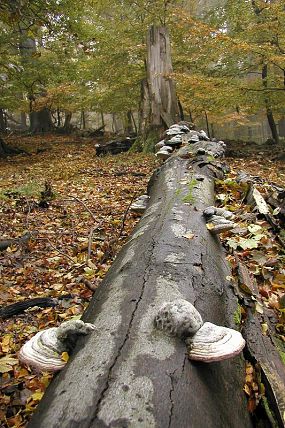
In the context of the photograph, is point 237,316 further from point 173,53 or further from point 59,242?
point 173,53

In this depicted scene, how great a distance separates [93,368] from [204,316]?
770mm

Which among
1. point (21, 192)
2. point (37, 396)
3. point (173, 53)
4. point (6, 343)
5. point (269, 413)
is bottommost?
point (6, 343)

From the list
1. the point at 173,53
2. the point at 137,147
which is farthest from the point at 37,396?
the point at 173,53

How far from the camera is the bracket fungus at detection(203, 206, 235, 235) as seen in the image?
10.4ft

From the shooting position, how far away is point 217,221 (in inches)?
132

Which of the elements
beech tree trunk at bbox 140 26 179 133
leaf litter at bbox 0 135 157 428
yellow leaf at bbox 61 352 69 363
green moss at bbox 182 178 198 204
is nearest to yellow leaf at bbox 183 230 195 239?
green moss at bbox 182 178 198 204

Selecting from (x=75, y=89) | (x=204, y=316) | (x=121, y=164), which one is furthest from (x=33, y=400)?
(x=75, y=89)

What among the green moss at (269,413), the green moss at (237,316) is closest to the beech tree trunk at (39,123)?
the green moss at (237,316)

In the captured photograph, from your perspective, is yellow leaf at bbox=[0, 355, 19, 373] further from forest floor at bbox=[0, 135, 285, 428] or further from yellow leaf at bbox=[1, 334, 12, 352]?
yellow leaf at bbox=[1, 334, 12, 352]

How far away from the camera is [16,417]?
2.36 m

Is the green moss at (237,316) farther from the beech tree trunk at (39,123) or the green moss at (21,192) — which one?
the beech tree trunk at (39,123)

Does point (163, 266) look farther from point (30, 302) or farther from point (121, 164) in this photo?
point (121, 164)

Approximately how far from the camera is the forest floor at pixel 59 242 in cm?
287

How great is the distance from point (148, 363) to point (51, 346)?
47 cm
